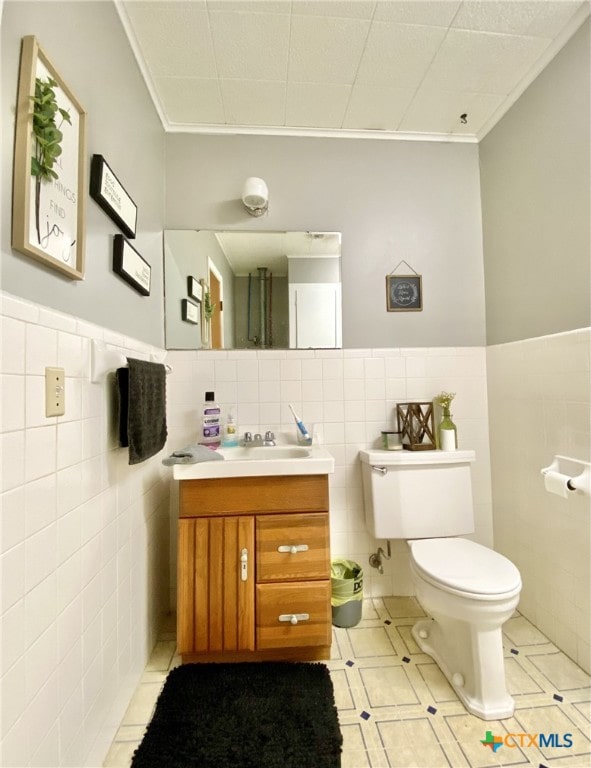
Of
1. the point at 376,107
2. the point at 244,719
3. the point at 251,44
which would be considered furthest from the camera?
the point at 376,107

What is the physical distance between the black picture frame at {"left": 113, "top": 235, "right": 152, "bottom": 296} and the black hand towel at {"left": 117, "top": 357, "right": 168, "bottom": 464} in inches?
13.3

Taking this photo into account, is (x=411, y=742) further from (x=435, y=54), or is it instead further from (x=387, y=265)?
(x=435, y=54)

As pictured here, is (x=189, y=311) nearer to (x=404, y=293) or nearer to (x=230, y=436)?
(x=230, y=436)

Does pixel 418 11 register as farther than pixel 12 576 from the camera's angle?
Yes

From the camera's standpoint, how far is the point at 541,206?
1447 mm

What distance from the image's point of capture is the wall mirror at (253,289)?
5.62 ft

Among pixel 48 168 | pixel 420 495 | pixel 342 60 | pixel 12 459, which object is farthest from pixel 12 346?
pixel 342 60

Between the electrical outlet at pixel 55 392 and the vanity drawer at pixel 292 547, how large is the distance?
31.4 inches

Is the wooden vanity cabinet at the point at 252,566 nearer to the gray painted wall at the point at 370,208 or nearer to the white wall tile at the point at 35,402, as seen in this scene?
the white wall tile at the point at 35,402

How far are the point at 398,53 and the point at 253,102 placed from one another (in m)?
0.66

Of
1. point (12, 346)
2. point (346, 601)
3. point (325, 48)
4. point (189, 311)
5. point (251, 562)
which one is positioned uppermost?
point (325, 48)

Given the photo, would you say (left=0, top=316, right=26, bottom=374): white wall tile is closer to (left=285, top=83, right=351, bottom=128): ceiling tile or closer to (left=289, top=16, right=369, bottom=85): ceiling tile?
(left=289, top=16, right=369, bottom=85): ceiling tile

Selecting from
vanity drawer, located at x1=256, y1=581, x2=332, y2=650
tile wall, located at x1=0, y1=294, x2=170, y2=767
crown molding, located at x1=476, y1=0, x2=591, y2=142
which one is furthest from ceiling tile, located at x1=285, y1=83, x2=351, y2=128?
vanity drawer, located at x1=256, y1=581, x2=332, y2=650

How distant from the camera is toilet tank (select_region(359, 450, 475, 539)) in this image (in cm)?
151
